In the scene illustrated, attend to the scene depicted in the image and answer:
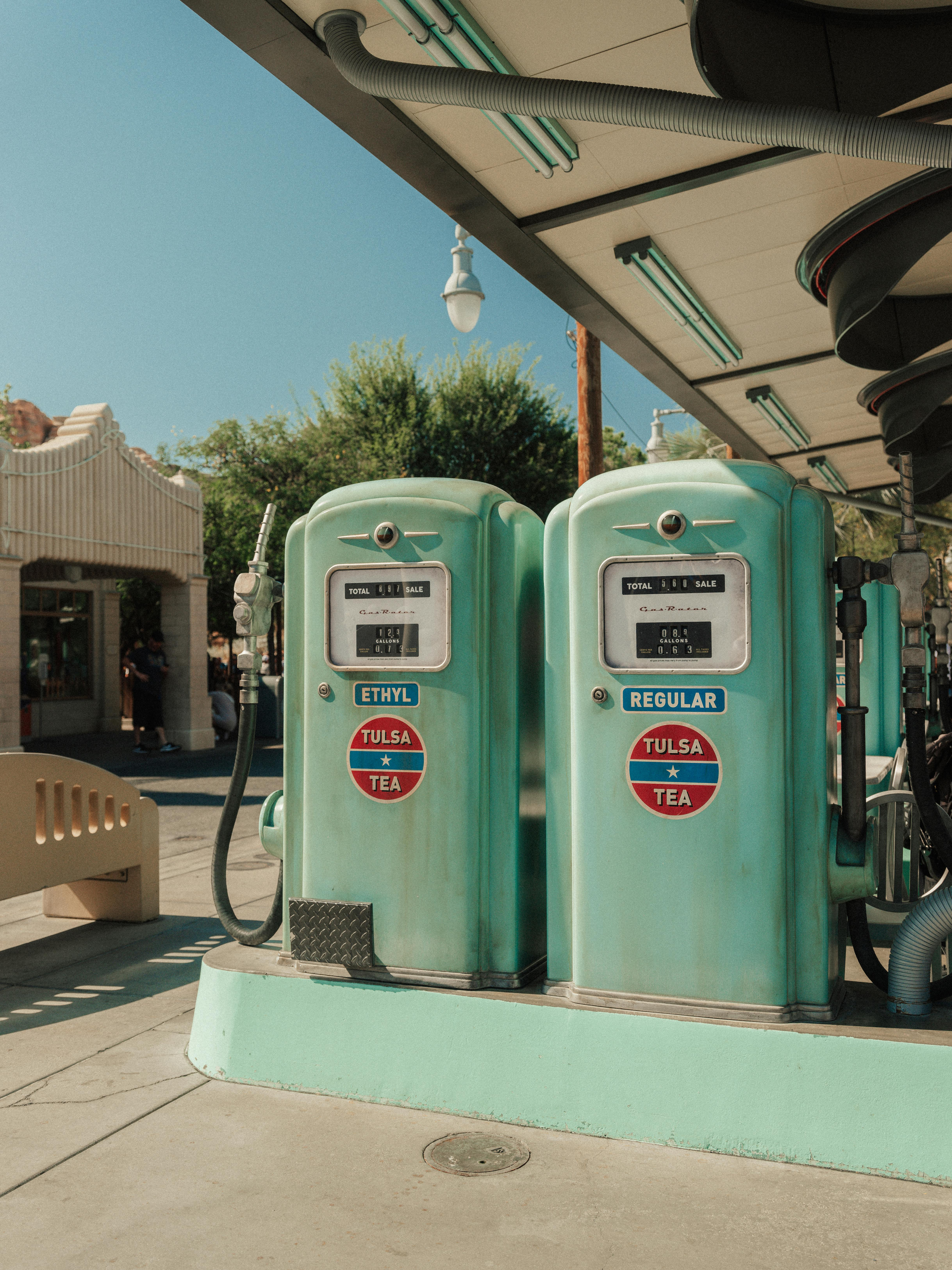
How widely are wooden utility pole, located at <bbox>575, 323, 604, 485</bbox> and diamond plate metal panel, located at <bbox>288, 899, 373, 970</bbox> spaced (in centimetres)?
661

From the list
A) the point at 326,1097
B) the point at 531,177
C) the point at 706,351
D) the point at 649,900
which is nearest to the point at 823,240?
the point at 531,177

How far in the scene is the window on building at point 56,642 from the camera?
20469 mm

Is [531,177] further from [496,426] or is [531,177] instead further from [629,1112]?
[496,426]

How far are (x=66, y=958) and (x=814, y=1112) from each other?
397 centimetres

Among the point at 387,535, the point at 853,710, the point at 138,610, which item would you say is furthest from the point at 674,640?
the point at 138,610

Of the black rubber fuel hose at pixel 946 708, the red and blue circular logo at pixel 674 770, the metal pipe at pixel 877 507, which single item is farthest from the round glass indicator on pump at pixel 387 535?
the black rubber fuel hose at pixel 946 708

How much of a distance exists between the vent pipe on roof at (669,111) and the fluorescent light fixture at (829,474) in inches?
305

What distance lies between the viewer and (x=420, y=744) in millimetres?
3623

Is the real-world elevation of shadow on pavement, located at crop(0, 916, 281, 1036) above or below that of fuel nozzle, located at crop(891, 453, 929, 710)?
below

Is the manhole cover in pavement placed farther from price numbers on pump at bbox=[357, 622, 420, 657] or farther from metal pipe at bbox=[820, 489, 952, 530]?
metal pipe at bbox=[820, 489, 952, 530]

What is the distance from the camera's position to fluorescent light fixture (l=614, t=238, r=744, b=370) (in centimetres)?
547

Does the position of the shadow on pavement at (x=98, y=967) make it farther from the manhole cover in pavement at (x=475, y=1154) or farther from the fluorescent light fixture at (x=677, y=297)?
the fluorescent light fixture at (x=677, y=297)

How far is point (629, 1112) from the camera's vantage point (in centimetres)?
318

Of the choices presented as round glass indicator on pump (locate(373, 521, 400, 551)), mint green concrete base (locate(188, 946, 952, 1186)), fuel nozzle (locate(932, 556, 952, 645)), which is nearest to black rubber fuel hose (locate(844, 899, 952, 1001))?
mint green concrete base (locate(188, 946, 952, 1186))
